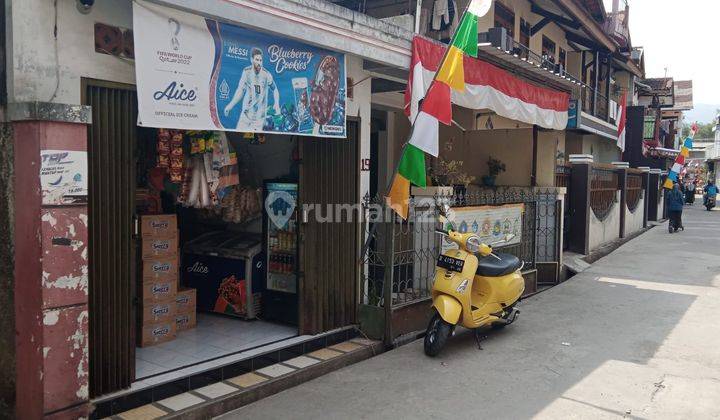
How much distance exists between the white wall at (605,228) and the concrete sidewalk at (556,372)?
4.35 meters

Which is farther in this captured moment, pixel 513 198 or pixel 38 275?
pixel 513 198

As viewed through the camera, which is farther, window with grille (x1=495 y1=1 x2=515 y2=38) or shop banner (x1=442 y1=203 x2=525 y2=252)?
window with grille (x1=495 y1=1 x2=515 y2=38)

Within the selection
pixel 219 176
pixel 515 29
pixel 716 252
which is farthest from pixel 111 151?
pixel 716 252

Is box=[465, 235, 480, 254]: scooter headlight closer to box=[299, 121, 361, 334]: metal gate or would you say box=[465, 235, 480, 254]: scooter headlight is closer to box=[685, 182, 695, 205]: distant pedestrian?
box=[299, 121, 361, 334]: metal gate

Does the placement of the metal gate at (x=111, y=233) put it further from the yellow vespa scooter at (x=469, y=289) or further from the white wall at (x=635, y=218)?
the white wall at (x=635, y=218)

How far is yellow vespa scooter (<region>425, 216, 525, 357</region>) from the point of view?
577 cm

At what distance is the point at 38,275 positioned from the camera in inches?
137

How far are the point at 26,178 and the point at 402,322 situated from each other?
424cm

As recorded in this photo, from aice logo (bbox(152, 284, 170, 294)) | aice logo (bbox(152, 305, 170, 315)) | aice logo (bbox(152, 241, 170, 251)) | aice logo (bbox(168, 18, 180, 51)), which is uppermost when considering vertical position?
aice logo (bbox(168, 18, 180, 51))

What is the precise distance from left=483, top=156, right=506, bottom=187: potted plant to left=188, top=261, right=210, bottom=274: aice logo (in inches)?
262

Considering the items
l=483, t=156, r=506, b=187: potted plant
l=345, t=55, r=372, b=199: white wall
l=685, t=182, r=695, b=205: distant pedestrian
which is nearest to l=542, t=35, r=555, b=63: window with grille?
l=483, t=156, r=506, b=187: potted plant

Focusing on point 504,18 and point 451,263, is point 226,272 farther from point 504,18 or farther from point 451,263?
point 504,18

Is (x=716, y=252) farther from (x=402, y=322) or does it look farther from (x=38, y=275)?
(x=38, y=275)

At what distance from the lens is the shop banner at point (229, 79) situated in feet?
12.7
